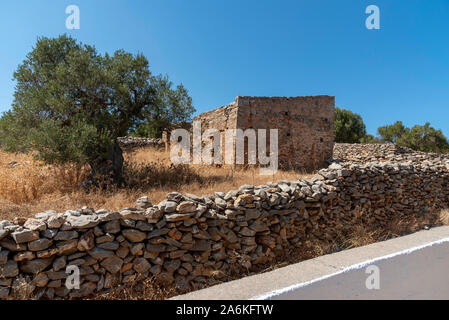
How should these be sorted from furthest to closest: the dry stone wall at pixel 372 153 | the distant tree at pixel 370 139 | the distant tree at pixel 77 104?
the distant tree at pixel 370 139 < the dry stone wall at pixel 372 153 < the distant tree at pixel 77 104

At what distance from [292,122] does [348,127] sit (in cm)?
1987

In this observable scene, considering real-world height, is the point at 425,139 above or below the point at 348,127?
below

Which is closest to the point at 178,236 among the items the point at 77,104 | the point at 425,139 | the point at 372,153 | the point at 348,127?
the point at 77,104

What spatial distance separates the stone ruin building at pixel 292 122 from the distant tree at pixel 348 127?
17.9 metres

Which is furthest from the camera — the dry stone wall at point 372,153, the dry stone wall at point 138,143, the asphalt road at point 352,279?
the dry stone wall at point 138,143

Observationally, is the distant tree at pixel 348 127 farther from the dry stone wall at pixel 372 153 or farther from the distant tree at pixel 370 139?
the dry stone wall at pixel 372 153

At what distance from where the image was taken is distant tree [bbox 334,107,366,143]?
88.7 feet

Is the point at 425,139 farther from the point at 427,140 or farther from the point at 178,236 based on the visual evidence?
the point at 178,236

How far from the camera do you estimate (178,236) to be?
3.18 meters

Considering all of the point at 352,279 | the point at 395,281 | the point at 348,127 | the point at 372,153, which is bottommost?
the point at 395,281

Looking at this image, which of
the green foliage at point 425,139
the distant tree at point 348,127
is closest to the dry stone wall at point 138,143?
the distant tree at point 348,127

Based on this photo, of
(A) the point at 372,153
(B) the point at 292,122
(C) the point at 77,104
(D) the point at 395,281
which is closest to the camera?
(D) the point at 395,281

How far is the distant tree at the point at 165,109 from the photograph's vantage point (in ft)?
23.4

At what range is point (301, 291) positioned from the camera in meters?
2.30
